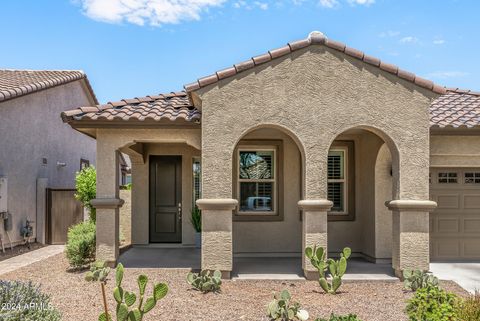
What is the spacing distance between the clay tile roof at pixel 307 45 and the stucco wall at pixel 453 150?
1482mm

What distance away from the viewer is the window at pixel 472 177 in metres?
10.9

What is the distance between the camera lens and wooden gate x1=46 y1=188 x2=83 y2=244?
1462cm

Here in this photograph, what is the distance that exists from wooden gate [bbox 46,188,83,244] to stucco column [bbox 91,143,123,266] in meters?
5.83

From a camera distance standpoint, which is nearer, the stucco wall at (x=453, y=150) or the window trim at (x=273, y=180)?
the stucco wall at (x=453, y=150)

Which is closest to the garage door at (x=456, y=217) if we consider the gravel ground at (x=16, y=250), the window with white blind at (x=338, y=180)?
the window with white blind at (x=338, y=180)

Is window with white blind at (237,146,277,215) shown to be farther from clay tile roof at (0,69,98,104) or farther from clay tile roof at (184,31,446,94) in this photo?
clay tile roof at (0,69,98,104)

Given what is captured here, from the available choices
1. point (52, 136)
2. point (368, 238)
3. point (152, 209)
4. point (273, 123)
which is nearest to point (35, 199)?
point (52, 136)

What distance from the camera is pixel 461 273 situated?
30.9 feet

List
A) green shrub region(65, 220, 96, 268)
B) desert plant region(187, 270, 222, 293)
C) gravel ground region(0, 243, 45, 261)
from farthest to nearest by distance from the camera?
gravel ground region(0, 243, 45, 261) → green shrub region(65, 220, 96, 268) → desert plant region(187, 270, 222, 293)

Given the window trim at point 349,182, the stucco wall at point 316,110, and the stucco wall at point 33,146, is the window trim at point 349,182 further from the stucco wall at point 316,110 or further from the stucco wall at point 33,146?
the stucco wall at point 33,146

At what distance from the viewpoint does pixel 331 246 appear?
11453 millimetres

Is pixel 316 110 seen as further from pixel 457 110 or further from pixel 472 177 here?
pixel 472 177

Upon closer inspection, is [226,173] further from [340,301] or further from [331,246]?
[331,246]

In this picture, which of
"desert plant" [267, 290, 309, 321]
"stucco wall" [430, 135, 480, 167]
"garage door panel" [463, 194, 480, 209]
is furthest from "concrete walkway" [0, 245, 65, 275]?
"garage door panel" [463, 194, 480, 209]
